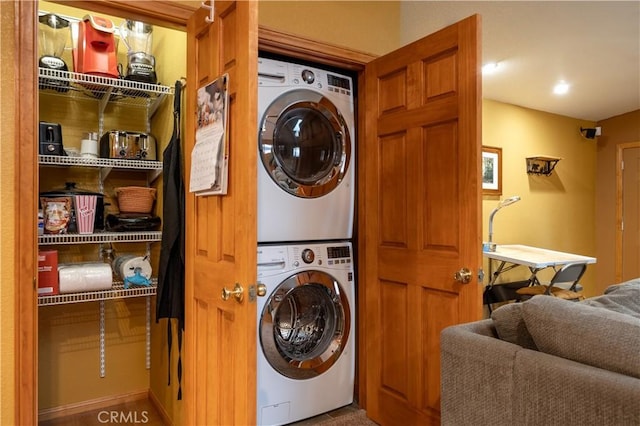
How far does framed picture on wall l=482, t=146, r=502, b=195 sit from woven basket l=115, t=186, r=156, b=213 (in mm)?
2880

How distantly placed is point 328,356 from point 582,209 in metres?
3.10

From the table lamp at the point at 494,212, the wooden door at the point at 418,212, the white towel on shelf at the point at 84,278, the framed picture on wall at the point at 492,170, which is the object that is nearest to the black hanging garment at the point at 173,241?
the white towel on shelf at the point at 84,278

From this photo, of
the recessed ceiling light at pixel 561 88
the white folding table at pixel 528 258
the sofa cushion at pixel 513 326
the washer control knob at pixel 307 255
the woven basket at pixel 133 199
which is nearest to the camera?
the sofa cushion at pixel 513 326

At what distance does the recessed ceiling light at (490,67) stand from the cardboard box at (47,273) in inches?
125

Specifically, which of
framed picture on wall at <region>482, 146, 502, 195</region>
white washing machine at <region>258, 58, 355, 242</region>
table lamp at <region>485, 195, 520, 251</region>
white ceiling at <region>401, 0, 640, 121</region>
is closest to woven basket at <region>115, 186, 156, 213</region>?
white washing machine at <region>258, 58, 355, 242</region>

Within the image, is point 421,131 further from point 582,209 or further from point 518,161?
point 582,209

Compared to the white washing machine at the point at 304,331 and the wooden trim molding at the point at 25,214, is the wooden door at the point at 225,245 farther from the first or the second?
the wooden trim molding at the point at 25,214

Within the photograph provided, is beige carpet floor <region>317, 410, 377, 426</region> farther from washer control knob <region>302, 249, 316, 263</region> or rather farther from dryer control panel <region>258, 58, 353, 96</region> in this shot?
dryer control panel <region>258, 58, 353, 96</region>

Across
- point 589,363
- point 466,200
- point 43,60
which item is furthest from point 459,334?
point 43,60

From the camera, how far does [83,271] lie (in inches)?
86.1

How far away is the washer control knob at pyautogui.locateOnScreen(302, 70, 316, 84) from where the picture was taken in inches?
91.9

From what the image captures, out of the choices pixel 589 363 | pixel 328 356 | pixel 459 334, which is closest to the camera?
pixel 589 363

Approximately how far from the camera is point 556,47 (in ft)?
10.1

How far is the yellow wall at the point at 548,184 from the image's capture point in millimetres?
3998
